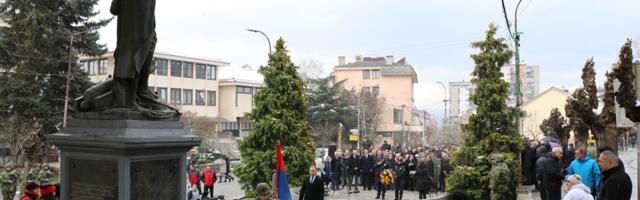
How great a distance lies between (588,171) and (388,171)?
10.7 m

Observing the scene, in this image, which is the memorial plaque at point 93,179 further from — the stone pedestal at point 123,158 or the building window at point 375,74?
the building window at point 375,74

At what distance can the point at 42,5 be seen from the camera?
29.3 m

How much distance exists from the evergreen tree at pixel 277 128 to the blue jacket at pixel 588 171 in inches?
323

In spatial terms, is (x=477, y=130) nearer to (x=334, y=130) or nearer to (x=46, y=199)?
(x=46, y=199)

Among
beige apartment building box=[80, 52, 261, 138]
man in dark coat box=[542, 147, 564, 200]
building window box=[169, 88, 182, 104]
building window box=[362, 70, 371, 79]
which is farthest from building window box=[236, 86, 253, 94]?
man in dark coat box=[542, 147, 564, 200]

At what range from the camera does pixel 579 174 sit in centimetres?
1150

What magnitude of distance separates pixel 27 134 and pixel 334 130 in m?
31.5

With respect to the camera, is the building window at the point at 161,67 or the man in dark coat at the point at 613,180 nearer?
the man in dark coat at the point at 613,180

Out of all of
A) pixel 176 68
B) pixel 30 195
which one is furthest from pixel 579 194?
pixel 176 68

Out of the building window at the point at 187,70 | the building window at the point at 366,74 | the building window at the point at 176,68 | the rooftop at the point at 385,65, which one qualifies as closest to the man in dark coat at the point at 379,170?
the building window at the point at 176,68

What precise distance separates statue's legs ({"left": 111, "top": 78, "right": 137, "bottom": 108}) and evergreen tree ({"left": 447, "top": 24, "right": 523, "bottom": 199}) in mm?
11683

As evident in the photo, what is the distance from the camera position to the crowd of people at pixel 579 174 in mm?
8336

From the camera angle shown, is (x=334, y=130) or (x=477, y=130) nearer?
(x=477, y=130)

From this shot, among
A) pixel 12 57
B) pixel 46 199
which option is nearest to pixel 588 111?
pixel 46 199
